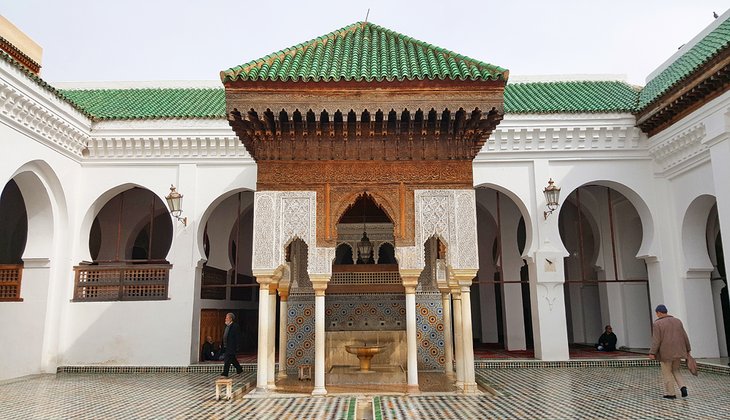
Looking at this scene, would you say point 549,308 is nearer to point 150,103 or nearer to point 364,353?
point 364,353


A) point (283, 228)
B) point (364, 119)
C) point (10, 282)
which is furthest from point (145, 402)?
point (364, 119)

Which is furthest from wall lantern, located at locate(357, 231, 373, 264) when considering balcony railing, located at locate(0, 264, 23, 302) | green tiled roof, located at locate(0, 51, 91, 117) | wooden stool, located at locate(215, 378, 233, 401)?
balcony railing, located at locate(0, 264, 23, 302)

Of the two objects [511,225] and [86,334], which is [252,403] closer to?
[86,334]

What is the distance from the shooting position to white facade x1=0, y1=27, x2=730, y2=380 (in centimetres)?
709

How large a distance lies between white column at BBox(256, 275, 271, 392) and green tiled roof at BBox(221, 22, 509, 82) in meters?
1.90

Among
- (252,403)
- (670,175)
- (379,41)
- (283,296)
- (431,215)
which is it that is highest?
(379,41)

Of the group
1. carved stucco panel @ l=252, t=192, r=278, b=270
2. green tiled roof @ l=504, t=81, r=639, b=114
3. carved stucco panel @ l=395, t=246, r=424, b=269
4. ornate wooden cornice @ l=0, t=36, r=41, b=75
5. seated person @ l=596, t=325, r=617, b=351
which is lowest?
seated person @ l=596, t=325, r=617, b=351

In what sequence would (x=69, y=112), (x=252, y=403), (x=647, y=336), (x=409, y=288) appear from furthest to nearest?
1. (x=647, y=336)
2. (x=69, y=112)
3. (x=409, y=288)
4. (x=252, y=403)

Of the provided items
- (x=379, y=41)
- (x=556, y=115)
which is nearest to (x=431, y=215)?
(x=379, y=41)

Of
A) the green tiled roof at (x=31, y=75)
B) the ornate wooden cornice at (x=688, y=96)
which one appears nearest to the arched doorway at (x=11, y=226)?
the green tiled roof at (x=31, y=75)

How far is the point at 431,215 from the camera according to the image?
5.24 m

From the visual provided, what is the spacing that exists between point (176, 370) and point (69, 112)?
3679mm

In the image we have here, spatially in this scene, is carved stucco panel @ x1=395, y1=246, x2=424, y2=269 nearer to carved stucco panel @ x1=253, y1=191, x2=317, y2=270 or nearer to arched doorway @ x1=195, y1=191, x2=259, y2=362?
carved stucco panel @ x1=253, y1=191, x2=317, y2=270

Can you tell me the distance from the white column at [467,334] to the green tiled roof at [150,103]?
447 centimetres
